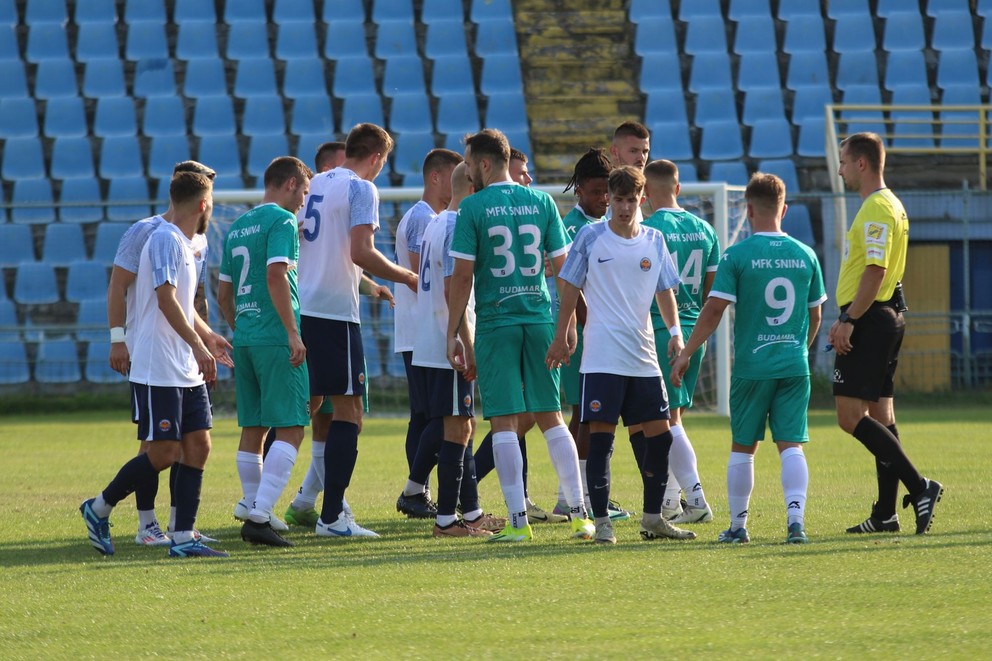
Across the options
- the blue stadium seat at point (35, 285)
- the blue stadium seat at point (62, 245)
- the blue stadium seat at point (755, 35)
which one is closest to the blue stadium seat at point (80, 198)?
the blue stadium seat at point (62, 245)

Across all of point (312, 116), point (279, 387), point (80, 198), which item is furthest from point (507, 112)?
point (279, 387)

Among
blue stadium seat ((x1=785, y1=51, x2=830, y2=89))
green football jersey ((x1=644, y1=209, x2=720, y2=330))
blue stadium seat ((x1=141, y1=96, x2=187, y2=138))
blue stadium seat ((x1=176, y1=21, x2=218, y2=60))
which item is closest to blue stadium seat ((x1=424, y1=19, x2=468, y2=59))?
blue stadium seat ((x1=176, y1=21, x2=218, y2=60))

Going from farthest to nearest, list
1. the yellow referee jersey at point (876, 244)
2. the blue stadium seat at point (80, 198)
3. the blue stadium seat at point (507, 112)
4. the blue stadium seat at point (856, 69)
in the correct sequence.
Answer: the blue stadium seat at point (856, 69) < the blue stadium seat at point (507, 112) < the blue stadium seat at point (80, 198) < the yellow referee jersey at point (876, 244)

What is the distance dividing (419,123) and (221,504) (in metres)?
11.3

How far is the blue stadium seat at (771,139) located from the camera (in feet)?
58.2

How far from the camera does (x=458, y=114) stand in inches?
731

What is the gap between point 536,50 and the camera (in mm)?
19781

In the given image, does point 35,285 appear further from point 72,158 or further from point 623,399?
point 623,399

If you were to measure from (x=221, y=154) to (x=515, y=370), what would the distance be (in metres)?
12.7

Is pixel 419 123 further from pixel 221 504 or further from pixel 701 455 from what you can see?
pixel 221 504

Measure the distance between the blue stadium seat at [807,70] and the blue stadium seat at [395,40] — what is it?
571cm

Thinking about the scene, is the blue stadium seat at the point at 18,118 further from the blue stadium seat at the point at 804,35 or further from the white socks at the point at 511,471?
the white socks at the point at 511,471

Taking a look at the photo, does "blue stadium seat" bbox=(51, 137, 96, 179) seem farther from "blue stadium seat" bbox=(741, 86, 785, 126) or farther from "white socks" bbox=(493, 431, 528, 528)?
"white socks" bbox=(493, 431, 528, 528)

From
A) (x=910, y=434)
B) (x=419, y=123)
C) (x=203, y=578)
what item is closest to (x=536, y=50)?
(x=419, y=123)
